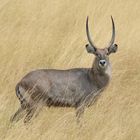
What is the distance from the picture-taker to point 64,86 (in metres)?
7.33

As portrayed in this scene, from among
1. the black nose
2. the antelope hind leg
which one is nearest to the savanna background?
the antelope hind leg

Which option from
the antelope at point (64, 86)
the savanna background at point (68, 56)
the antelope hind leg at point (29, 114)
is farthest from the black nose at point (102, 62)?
the antelope hind leg at point (29, 114)

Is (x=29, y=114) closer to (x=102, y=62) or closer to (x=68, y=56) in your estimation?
(x=102, y=62)

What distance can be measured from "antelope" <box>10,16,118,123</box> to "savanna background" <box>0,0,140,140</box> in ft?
0.38

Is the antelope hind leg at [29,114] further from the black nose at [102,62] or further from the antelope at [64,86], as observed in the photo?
the black nose at [102,62]

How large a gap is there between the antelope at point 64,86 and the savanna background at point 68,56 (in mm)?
114

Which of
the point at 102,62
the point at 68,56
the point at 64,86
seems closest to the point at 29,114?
the point at 64,86

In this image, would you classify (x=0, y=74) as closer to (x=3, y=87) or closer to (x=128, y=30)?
(x=3, y=87)

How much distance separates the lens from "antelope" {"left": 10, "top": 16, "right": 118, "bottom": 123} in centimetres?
693

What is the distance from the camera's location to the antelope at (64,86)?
273 inches

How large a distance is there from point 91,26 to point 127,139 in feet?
13.8

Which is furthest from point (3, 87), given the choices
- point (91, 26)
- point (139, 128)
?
point (91, 26)

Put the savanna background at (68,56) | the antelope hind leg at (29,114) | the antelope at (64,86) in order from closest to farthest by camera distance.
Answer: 1. the savanna background at (68,56)
2. the antelope hind leg at (29,114)
3. the antelope at (64,86)

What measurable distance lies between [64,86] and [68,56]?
1487 millimetres
